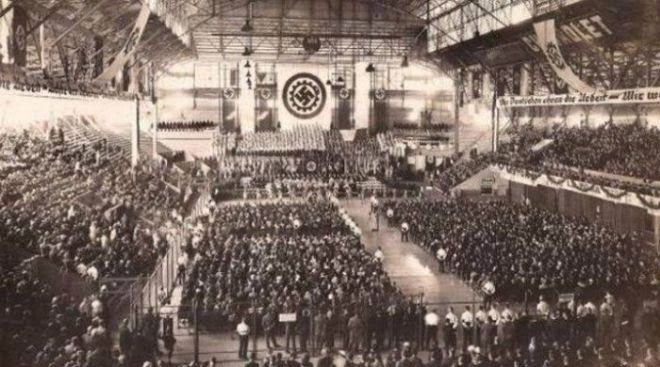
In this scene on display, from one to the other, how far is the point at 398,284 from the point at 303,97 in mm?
30975

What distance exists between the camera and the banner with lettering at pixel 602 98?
72.7 feet

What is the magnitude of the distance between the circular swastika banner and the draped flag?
91.4ft

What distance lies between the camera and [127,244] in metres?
19.2

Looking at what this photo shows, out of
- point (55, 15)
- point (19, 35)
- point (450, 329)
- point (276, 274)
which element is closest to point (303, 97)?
point (55, 15)

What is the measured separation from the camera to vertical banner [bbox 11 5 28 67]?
54.2 ft

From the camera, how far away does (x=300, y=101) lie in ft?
162

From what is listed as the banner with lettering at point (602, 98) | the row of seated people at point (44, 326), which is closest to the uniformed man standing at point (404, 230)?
the banner with lettering at point (602, 98)

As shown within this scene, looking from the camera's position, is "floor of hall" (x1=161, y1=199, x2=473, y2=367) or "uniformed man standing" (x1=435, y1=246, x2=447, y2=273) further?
"uniformed man standing" (x1=435, y1=246, x2=447, y2=273)

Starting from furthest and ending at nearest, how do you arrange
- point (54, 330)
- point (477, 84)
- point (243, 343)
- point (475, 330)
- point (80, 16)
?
point (477, 84) < point (80, 16) < point (475, 330) < point (243, 343) < point (54, 330)

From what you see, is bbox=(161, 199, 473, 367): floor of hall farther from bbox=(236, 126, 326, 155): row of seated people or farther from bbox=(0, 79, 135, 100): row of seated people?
bbox=(236, 126, 326, 155): row of seated people

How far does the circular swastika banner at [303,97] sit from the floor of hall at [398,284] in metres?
17.3

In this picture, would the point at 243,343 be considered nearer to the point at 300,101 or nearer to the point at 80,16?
the point at 80,16

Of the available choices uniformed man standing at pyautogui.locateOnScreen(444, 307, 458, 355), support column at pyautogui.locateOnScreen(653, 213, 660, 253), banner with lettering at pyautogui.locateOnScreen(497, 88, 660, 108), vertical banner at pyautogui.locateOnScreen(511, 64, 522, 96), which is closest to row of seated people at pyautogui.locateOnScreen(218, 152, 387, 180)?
vertical banner at pyautogui.locateOnScreen(511, 64, 522, 96)

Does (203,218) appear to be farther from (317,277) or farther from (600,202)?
(600,202)
